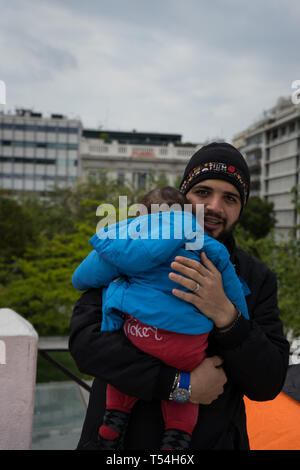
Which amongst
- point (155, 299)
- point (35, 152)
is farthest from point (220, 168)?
point (35, 152)

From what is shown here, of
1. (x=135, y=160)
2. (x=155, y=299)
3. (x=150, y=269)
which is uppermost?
(x=135, y=160)

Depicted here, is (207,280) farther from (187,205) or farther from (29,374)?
(29,374)

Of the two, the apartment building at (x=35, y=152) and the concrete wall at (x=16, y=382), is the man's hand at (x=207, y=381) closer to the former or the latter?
the concrete wall at (x=16, y=382)

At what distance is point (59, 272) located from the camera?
10.0m

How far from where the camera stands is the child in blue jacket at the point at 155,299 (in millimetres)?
1406

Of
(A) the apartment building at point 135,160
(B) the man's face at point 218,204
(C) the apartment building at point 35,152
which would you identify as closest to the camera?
(B) the man's face at point 218,204

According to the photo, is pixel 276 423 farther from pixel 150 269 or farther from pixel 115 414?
pixel 150 269

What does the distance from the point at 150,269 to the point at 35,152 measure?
6710cm

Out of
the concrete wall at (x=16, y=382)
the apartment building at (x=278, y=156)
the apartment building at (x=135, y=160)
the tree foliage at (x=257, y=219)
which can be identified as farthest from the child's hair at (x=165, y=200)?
the apartment building at (x=135, y=160)

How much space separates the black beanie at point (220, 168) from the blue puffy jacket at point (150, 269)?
0.30 meters

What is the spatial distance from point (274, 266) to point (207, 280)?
829 centimetres

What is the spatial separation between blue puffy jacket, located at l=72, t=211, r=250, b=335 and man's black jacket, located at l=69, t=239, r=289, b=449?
0.26 feet

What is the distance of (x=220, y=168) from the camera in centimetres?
174
